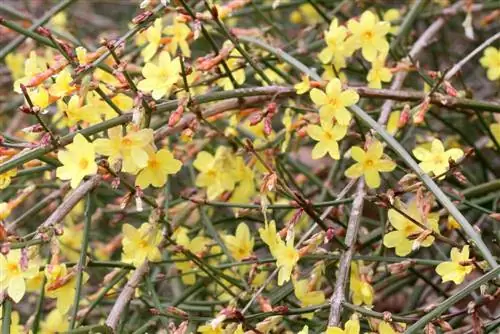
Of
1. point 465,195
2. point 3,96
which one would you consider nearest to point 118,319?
point 465,195

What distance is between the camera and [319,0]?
2.24m

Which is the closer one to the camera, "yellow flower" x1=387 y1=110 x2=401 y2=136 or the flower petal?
the flower petal

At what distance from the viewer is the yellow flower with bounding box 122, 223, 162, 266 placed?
1.58 meters

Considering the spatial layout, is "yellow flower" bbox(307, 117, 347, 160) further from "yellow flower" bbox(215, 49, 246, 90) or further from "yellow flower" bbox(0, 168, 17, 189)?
"yellow flower" bbox(0, 168, 17, 189)

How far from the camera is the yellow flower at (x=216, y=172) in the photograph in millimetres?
1864

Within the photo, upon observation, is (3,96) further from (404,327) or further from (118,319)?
(404,327)

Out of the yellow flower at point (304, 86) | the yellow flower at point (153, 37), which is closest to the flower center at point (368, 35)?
the yellow flower at point (304, 86)

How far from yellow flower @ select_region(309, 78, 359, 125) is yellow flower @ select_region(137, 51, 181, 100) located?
26 cm

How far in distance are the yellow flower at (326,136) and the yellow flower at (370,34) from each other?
283mm

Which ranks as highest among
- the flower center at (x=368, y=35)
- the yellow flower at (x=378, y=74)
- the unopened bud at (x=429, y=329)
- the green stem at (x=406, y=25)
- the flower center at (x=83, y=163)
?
the green stem at (x=406, y=25)

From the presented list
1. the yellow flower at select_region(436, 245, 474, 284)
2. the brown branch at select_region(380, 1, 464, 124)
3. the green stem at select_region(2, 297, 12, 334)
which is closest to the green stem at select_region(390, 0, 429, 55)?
the brown branch at select_region(380, 1, 464, 124)

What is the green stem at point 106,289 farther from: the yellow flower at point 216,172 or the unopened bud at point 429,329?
the unopened bud at point 429,329

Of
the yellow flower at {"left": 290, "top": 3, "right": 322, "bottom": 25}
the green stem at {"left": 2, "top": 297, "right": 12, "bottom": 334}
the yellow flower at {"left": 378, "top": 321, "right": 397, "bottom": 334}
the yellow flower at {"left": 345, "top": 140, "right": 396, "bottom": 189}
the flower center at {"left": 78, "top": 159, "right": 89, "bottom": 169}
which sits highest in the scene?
the yellow flower at {"left": 290, "top": 3, "right": 322, "bottom": 25}

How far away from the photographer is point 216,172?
1.87 meters
